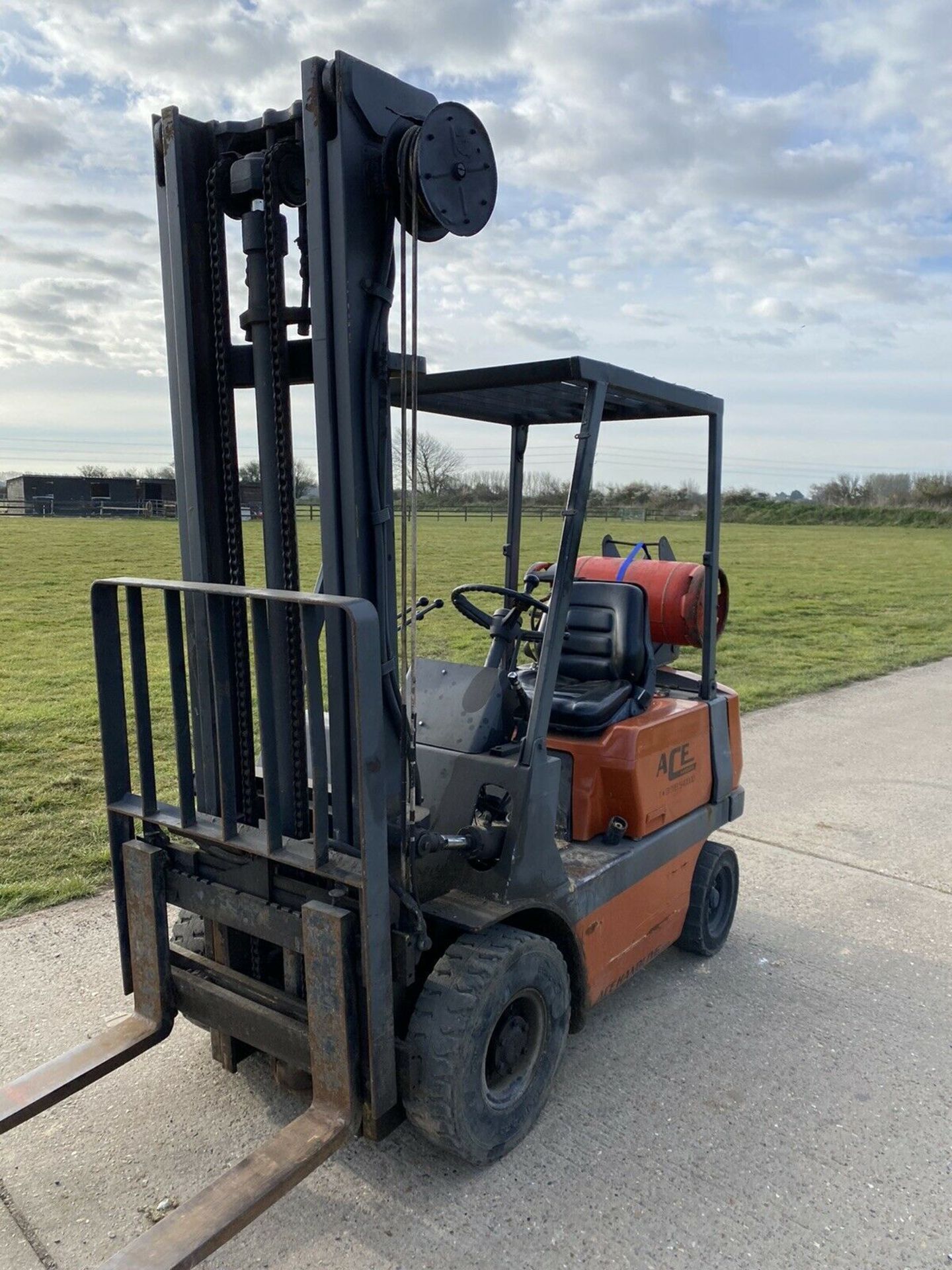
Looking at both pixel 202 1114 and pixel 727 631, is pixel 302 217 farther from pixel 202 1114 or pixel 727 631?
pixel 727 631

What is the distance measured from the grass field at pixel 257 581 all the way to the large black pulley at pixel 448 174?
171cm

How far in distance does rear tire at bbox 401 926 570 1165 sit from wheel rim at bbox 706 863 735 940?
1349 mm

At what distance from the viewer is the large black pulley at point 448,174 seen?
266 cm

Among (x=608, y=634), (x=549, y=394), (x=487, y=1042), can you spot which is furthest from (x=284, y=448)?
(x=487, y=1042)

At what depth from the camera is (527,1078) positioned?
3.10 meters

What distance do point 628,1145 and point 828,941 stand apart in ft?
6.32

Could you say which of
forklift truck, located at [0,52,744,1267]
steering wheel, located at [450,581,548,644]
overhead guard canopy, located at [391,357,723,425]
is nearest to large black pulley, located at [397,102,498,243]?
forklift truck, located at [0,52,744,1267]

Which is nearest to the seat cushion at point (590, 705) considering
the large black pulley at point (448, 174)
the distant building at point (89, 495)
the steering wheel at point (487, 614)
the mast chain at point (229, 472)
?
the steering wheel at point (487, 614)

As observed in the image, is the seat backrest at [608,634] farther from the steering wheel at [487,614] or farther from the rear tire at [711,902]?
the rear tire at [711,902]

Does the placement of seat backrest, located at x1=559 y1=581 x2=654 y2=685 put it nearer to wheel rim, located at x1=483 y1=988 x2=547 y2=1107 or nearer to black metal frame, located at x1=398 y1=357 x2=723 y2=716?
black metal frame, located at x1=398 y1=357 x2=723 y2=716

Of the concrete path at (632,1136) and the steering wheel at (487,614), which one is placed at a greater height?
the steering wheel at (487,614)

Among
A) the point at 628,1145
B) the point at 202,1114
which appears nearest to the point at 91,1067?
the point at 202,1114

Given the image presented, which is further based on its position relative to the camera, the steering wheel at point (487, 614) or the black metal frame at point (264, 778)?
the steering wheel at point (487, 614)

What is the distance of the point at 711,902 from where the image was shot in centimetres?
439
